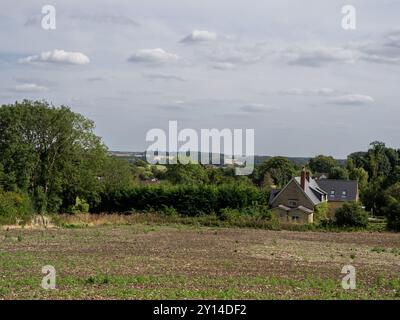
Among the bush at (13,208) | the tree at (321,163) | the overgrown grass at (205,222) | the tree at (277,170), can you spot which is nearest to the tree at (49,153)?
the bush at (13,208)

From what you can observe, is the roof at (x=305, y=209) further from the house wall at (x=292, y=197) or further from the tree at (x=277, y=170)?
the tree at (x=277, y=170)

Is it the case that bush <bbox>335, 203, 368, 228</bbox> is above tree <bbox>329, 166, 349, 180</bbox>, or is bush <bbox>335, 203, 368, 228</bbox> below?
below

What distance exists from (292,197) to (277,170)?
3541 centimetres

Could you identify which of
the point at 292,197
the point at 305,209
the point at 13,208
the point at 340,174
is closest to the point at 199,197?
the point at 13,208

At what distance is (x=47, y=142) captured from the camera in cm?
5344

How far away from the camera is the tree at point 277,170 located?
9362 cm

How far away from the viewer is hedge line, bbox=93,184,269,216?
47.0 metres

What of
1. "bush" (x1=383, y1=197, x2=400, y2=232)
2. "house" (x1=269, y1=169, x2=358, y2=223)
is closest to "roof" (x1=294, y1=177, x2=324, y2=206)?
"house" (x1=269, y1=169, x2=358, y2=223)

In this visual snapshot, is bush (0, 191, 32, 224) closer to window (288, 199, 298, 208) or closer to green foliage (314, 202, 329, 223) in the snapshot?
window (288, 199, 298, 208)

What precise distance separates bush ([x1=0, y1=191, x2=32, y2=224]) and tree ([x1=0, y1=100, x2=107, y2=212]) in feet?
21.3

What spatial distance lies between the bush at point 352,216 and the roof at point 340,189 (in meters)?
34.9

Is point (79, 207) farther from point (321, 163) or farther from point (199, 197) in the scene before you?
point (321, 163)

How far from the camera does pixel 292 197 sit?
5978cm
